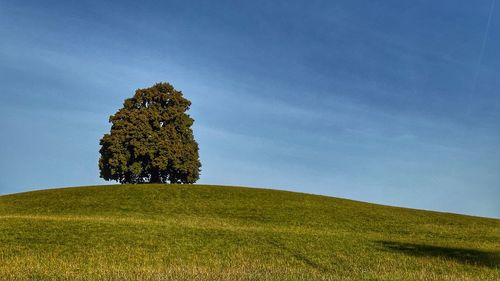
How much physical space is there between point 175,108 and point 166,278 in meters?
63.6

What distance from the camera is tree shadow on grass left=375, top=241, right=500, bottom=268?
1100 inches

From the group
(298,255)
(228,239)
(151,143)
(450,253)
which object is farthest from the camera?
(151,143)

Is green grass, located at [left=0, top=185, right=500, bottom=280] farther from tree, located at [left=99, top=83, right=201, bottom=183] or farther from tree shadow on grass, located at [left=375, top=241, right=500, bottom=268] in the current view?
tree, located at [left=99, top=83, right=201, bottom=183]

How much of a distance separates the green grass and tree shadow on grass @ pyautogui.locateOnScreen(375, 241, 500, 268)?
0.07 m

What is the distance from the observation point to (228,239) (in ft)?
101

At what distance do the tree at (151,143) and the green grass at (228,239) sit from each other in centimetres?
1528

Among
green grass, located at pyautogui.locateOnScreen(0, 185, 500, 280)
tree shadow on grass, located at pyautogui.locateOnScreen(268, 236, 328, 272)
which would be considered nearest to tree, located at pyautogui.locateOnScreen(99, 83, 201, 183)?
green grass, located at pyautogui.locateOnScreen(0, 185, 500, 280)

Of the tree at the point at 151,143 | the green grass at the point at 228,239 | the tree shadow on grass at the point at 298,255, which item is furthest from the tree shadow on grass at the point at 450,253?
the tree at the point at 151,143

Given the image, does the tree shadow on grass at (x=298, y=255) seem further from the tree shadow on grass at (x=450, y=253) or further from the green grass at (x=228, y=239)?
the tree shadow on grass at (x=450, y=253)

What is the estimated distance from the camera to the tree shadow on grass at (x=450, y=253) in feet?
91.6

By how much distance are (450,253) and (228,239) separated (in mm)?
13371

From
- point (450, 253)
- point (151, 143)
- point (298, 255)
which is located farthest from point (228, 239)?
point (151, 143)

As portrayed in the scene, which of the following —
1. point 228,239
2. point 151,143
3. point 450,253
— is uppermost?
point 151,143

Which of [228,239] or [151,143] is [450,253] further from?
[151,143]
